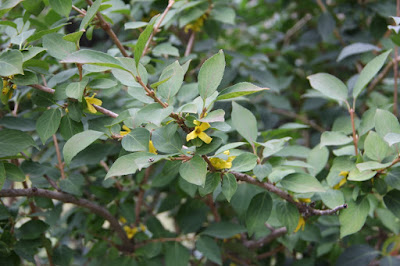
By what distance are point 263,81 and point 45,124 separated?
0.73 metres

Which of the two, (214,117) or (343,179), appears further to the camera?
(343,179)

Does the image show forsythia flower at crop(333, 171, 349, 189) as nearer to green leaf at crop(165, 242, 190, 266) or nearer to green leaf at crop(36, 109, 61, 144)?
green leaf at crop(165, 242, 190, 266)

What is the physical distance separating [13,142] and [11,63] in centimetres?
17

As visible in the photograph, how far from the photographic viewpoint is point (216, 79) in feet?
1.89

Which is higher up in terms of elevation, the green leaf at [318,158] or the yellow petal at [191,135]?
the yellow petal at [191,135]

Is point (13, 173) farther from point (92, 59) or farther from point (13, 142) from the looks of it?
point (92, 59)

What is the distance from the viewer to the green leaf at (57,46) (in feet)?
2.13

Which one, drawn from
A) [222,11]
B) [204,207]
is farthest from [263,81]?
[204,207]

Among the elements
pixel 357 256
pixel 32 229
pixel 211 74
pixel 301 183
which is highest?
pixel 211 74

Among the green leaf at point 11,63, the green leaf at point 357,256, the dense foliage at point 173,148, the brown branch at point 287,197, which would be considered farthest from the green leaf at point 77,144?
the green leaf at point 357,256

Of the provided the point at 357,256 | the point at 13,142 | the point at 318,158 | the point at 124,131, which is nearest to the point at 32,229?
the point at 13,142

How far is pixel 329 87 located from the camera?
2.60ft

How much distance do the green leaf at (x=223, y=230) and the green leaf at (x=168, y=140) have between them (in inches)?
15.2

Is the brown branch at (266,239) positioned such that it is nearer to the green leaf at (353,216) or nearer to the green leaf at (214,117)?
the green leaf at (353,216)
